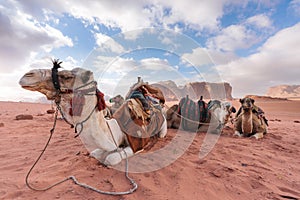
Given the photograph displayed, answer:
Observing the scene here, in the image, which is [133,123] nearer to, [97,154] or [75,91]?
[97,154]

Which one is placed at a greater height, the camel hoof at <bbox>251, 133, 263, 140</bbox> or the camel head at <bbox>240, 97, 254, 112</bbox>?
the camel head at <bbox>240, 97, 254, 112</bbox>

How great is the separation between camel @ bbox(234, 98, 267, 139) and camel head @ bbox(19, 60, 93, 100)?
5.30m

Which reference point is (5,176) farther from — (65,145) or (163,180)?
(163,180)

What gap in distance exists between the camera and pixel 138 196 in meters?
2.23

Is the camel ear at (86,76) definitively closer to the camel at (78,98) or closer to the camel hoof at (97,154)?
the camel at (78,98)

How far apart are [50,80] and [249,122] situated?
18.9 ft

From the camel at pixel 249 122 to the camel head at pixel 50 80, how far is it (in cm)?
530

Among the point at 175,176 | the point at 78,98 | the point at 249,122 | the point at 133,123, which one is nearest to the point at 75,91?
the point at 78,98

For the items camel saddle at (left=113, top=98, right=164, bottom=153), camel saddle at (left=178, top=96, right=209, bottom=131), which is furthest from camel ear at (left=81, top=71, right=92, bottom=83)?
camel saddle at (left=178, top=96, right=209, bottom=131)

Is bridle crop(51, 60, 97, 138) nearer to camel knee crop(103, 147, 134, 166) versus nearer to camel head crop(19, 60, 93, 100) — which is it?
camel head crop(19, 60, 93, 100)

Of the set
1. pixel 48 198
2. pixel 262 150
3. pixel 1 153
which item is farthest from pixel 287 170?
pixel 1 153

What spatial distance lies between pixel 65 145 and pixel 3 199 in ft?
8.41

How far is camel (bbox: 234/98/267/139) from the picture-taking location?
5.95 metres

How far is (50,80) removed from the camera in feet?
7.52
